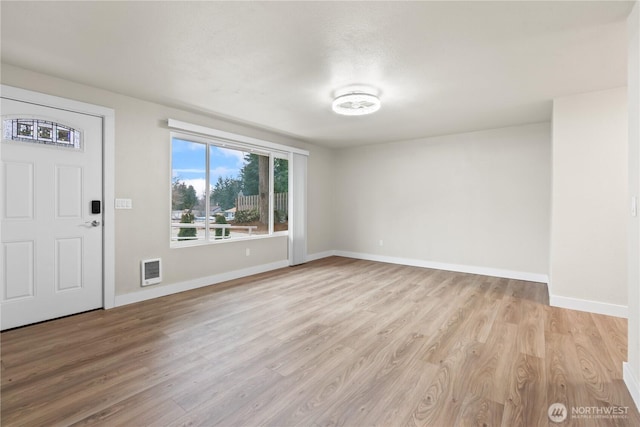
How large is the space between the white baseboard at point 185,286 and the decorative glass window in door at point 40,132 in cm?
178

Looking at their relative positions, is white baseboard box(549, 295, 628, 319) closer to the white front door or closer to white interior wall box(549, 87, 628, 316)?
white interior wall box(549, 87, 628, 316)

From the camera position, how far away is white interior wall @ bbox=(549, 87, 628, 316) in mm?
3178

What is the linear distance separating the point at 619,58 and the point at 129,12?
153 inches

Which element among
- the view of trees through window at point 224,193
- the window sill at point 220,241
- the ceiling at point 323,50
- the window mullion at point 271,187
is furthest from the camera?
the window mullion at point 271,187

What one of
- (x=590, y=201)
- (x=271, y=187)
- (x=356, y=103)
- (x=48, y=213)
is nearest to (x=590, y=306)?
(x=590, y=201)

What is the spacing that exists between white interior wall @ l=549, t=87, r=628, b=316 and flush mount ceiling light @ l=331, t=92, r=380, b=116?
2.18m

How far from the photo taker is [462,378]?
203 cm

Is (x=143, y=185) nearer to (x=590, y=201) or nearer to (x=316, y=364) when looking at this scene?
(x=316, y=364)

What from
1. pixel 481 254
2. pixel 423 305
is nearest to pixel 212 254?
pixel 423 305

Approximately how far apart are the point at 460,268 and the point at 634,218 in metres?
3.64

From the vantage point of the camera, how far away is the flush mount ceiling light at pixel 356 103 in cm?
326

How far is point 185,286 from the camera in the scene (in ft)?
13.5

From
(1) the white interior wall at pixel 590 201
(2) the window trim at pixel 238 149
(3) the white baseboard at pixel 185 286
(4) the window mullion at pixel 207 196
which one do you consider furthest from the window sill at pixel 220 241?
(1) the white interior wall at pixel 590 201

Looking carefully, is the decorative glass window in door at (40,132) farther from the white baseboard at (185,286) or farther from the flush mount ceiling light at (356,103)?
the flush mount ceiling light at (356,103)
